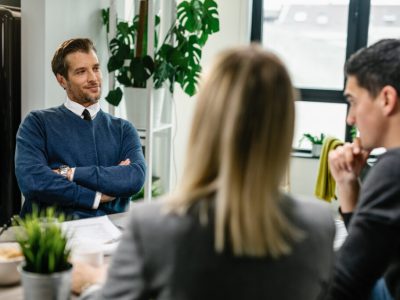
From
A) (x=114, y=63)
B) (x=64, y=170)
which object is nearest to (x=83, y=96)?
(x=64, y=170)

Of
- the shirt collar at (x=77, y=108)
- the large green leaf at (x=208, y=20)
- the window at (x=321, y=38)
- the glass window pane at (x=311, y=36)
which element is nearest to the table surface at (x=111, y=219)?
the shirt collar at (x=77, y=108)

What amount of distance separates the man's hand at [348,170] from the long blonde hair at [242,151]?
73 centimetres

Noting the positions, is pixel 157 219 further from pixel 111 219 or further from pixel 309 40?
pixel 309 40

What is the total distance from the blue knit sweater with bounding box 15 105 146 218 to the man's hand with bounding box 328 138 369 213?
0.98 m

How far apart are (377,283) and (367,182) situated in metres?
0.28

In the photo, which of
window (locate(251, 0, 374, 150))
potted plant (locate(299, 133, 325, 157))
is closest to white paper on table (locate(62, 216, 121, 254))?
potted plant (locate(299, 133, 325, 157))

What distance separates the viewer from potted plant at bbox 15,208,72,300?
110cm

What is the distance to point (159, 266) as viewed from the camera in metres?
0.89

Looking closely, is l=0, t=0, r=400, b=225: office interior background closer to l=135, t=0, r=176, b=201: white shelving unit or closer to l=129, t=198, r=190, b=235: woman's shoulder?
l=135, t=0, r=176, b=201: white shelving unit

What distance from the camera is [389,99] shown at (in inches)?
53.0

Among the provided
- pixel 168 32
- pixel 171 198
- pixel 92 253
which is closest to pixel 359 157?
pixel 92 253

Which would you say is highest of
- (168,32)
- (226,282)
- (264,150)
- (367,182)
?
(168,32)

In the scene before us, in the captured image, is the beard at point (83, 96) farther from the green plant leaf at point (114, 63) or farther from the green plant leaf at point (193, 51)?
the green plant leaf at point (193, 51)

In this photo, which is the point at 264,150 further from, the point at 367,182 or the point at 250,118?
the point at 367,182
